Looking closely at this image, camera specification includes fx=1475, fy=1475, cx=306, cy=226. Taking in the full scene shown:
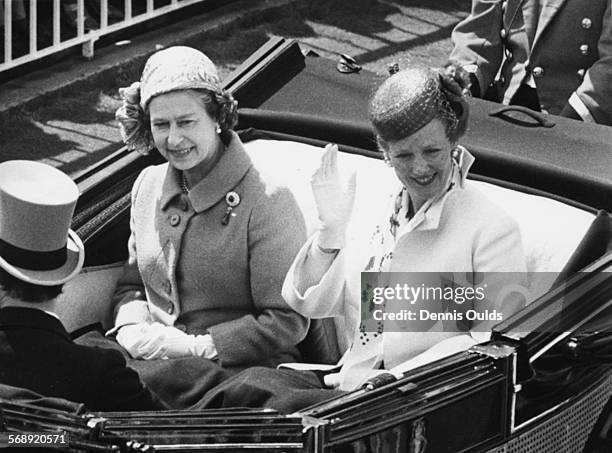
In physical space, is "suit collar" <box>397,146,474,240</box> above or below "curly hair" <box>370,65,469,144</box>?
below

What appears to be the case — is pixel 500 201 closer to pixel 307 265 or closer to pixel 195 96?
pixel 307 265

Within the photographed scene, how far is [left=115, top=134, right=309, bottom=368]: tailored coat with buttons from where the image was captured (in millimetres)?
4156

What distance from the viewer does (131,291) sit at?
445 centimetres

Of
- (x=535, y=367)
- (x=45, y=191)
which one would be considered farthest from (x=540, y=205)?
(x=45, y=191)

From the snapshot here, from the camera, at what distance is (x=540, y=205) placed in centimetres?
421

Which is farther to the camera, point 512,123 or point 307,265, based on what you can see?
point 512,123

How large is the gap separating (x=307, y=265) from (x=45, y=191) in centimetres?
73

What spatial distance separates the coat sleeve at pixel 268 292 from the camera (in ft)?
13.5

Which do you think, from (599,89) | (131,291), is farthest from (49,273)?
(599,89)

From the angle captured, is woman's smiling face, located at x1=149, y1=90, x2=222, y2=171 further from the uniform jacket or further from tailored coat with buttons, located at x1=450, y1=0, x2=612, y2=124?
tailored coat with buttons, located at x1=450, y1=0, x2=612, y2=124

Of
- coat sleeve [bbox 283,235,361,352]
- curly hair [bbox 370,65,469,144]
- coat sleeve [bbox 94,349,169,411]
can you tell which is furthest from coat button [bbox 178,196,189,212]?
coat sleeve [bbox 94,349,169,411]

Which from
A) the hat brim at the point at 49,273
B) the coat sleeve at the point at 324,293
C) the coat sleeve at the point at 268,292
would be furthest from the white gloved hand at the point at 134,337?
the hat brim at the point at 49,273

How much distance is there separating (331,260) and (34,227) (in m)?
0.81

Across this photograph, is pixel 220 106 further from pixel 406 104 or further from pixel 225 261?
pixel 406 104
